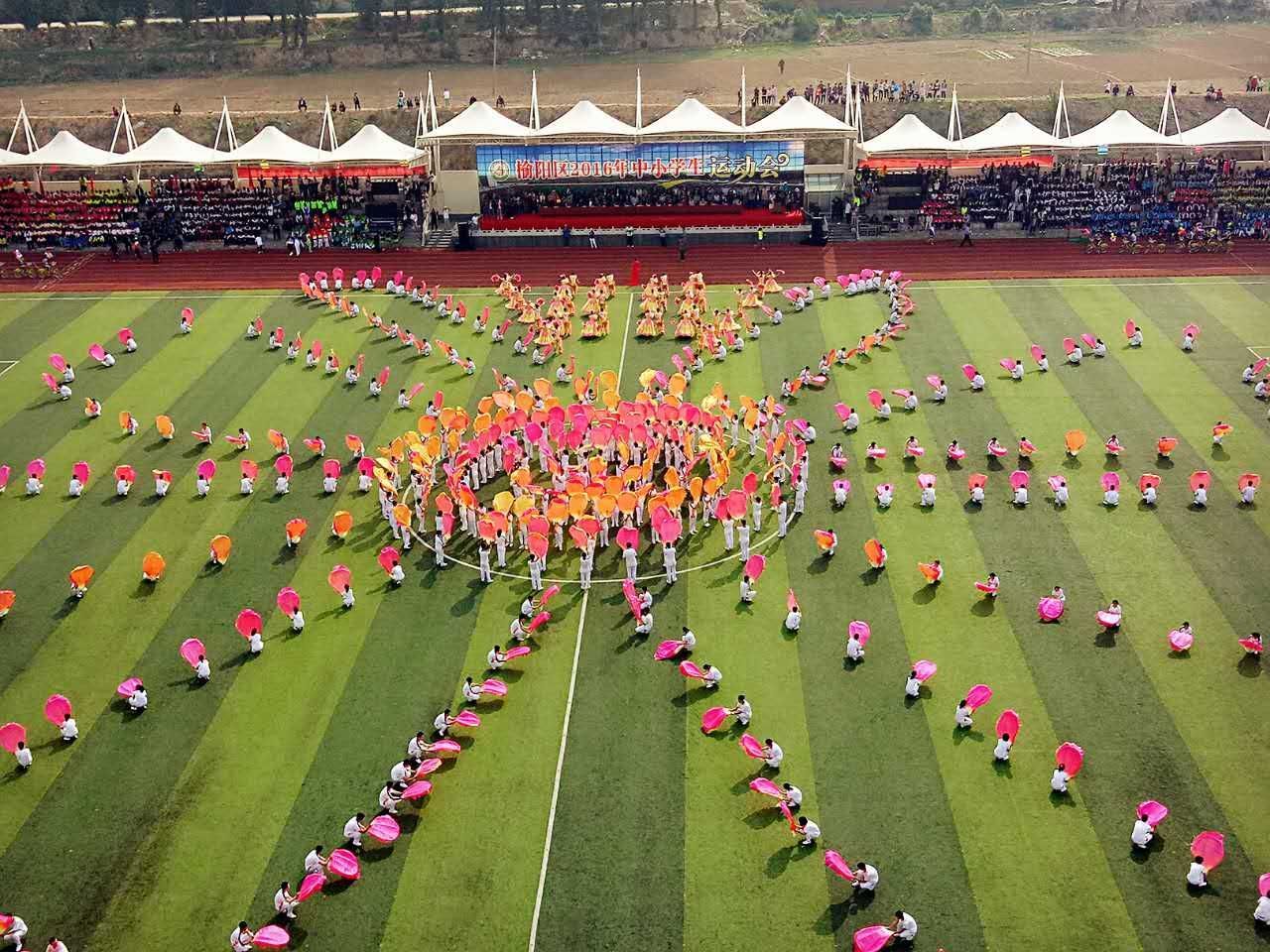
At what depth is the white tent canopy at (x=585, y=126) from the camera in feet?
193

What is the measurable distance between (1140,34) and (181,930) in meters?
99.3

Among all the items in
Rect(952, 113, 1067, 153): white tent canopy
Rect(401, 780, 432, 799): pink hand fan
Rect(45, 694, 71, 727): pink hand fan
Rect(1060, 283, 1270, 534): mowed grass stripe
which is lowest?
Rect(401, 780, 432, 799): pink hand fan

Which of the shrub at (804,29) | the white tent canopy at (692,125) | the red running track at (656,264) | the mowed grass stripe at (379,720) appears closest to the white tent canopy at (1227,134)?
the red running track at (656,264)

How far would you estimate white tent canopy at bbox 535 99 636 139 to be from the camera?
58.9 meters

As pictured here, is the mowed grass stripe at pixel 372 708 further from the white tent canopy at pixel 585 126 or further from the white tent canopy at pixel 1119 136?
the white tent canopy at pixel 1119 136

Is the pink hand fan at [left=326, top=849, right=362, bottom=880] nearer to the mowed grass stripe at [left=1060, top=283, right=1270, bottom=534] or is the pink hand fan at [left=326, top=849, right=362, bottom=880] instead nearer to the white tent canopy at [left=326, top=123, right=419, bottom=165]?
the mowed grass stripe at [left=1060, top=283, right=1270, bottom=534]

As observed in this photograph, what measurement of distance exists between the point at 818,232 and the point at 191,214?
32197 mm

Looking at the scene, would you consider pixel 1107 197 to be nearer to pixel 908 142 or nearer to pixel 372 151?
pixel 908 142

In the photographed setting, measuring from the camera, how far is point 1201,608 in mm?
27828

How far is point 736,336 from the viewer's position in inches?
1761

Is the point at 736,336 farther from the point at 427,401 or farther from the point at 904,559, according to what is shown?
the point at 904,559

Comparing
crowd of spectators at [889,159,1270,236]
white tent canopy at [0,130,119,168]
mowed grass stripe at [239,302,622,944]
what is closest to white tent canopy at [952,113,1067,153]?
crowd of spectators at [889,159,1270,236]

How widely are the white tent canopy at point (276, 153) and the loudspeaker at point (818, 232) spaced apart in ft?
81.7

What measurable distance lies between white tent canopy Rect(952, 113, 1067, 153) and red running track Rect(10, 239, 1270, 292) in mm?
5260
